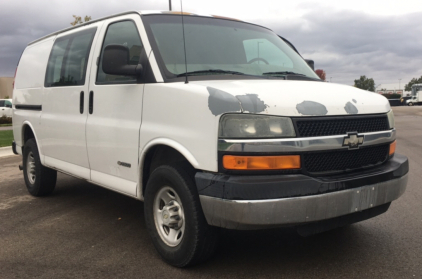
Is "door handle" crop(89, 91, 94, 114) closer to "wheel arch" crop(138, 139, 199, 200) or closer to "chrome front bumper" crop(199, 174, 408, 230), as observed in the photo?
"wheel arch" crop(138, 139, 199, 200)

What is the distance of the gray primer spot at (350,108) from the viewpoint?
3386mm

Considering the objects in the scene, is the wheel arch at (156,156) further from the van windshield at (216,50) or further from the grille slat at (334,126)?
the grille slat at (334,126)

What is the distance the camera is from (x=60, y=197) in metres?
6.41

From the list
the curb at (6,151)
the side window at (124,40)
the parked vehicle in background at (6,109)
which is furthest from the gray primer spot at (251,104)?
the parked vehicle in background at (6,109)

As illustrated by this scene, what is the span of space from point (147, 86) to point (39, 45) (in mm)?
3340

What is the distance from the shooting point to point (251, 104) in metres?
3.11

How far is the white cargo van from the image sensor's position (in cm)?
307

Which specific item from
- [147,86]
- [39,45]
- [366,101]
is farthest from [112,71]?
[39,45]

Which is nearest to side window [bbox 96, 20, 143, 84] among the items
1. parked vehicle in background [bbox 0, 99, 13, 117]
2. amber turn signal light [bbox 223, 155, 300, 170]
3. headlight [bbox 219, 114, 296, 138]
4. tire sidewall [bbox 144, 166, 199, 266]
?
tire sidewall [bbox 144, 166, 199, 266]

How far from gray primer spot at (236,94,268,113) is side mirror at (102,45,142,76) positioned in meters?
1.17

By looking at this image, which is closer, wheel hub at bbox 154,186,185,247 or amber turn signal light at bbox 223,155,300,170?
amber turn signal light at bbox 223,155,300,170

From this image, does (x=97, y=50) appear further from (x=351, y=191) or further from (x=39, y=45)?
(x=351, y=191)

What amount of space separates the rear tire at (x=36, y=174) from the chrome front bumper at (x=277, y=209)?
3.69 metres

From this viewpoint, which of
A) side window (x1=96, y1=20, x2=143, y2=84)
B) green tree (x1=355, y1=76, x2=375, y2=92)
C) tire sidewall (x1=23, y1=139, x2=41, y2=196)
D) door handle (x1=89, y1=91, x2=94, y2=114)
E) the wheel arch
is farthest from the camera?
green tree (x1=355, y1=76, x2=375, y2=92)
